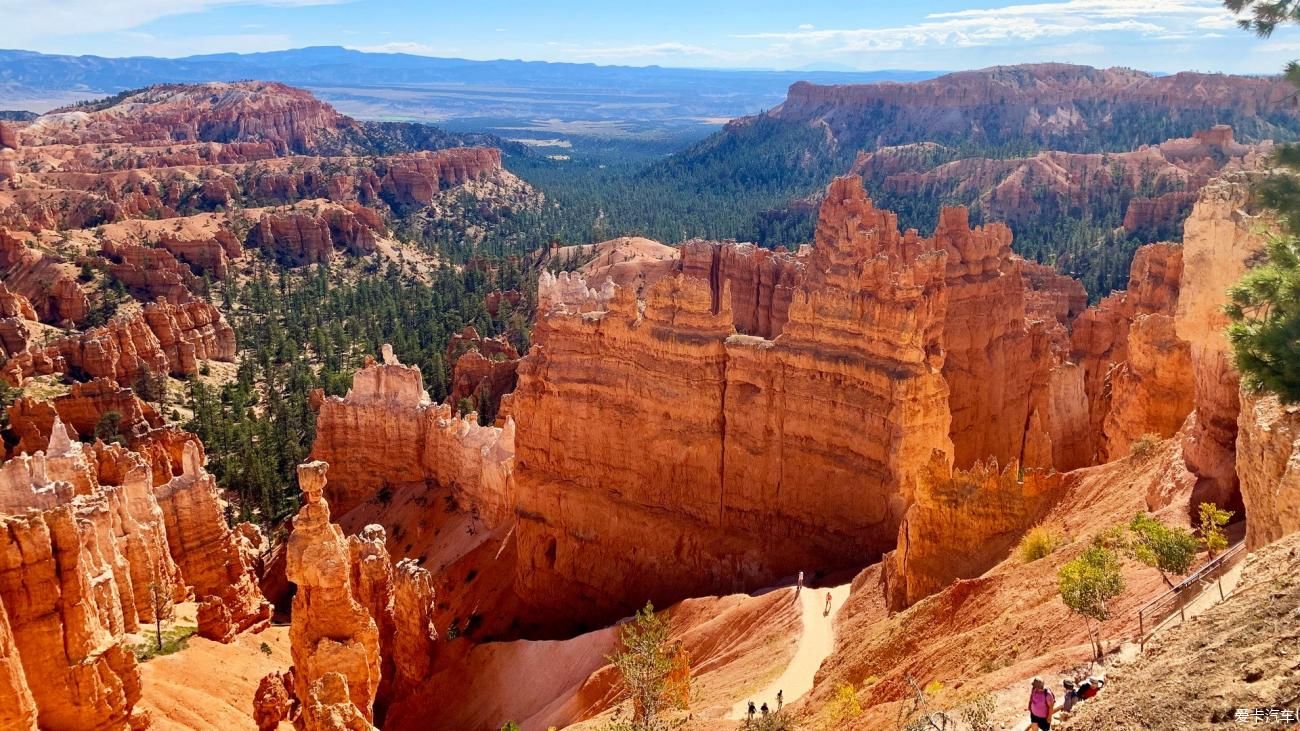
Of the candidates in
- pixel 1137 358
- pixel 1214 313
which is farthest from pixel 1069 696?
pixel 1137 358

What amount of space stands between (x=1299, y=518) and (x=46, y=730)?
60.3 ft

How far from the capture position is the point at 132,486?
93.1 ft

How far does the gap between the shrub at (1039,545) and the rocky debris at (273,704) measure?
13.9 meters

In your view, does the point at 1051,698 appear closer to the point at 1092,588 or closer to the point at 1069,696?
the point at 1069,696

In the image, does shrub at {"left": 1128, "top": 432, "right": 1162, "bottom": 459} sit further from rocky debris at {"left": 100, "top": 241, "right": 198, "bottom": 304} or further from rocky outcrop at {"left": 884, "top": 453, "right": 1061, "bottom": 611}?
rocky debris at {"left": 100, "top": 241, "right": 198, "bottom": 304}

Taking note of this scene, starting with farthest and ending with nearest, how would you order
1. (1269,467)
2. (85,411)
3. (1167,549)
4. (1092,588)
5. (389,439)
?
1. (85,411)
2. (389,439)
3. (1167,549)
4. (1092,588)
5. (1269,467)

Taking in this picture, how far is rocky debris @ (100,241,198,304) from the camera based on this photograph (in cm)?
7769

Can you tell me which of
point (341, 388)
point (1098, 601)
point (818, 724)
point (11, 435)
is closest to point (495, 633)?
point (818, 724)

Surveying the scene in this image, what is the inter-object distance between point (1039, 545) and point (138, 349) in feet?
Answer: 181

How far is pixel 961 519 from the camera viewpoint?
1959 centimetres

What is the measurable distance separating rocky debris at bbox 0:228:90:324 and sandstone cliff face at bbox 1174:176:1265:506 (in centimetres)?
6984

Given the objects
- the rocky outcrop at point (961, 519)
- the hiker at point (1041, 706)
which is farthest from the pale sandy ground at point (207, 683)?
the hiker at point (1041, 706)

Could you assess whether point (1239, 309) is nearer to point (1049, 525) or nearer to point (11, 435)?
point (1049, 525)

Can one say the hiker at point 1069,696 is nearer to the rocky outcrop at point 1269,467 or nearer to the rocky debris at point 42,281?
the rocky outcrop at point 1269,467
